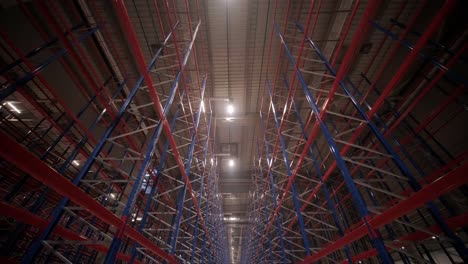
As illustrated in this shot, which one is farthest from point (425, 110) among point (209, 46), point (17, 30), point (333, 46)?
point (17, 30)

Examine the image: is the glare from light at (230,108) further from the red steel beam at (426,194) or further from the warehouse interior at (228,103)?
the red steel beam at (426,194)

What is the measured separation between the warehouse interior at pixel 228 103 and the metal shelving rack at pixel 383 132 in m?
0.05

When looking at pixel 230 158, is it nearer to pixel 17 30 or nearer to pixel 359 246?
pixel 359 246

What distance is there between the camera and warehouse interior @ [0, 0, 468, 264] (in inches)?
177

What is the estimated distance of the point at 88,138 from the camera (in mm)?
7500

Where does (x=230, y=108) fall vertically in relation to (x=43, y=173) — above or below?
above

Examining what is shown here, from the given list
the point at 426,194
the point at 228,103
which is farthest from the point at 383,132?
the point at 228,103

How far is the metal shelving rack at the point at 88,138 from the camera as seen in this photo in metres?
3.58

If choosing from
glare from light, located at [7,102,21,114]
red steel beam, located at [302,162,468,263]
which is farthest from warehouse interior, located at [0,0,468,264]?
glare from light, located at [7,102,21,114]

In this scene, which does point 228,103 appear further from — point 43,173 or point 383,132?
point 43,173

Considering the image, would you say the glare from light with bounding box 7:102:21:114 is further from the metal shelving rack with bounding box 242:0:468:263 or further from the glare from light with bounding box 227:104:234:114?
the metal shelving rack with bounding box 242:0:468:263

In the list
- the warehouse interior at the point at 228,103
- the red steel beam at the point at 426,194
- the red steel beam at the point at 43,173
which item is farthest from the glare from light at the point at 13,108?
the red steel beam at the point at 426,194

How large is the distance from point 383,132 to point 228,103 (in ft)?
26.2

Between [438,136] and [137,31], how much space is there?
45.5 feet
